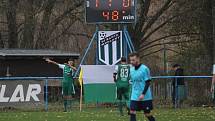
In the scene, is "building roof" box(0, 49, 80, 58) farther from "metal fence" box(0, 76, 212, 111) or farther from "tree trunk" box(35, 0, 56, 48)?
"metal fence" box(0, 76, 212, 111)

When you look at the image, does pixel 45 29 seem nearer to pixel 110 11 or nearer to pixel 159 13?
pixel 159 13

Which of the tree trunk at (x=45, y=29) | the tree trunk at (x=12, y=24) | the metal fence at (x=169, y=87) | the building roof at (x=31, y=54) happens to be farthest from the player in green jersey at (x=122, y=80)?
the tree trunk at (x=45, y=29)

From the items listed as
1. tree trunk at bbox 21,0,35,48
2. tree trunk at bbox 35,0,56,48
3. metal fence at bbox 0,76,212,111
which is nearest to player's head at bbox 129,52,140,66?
metal fence at bbox 0,76,212,111

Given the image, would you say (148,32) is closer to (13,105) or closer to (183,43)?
(183,43)

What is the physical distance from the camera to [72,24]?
40.8m

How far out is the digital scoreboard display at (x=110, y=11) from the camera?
79.8 feet

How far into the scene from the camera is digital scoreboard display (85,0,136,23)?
24.3 metres

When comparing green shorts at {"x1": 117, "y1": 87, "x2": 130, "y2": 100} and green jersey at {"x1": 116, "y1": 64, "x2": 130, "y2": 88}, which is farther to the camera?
green shorts at {"x1": 117, "y1": 87, "x2": 130, "y2": 100}

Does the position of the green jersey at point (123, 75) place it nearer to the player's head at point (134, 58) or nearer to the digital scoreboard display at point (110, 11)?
the digital scoreboard display at point (110, 11)

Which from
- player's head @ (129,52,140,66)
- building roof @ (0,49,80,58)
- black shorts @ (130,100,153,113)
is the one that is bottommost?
black shorts @ (130,100,153,113)

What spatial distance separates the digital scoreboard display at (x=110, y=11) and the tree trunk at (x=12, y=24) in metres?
12.8

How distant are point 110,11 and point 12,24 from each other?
16.7 m

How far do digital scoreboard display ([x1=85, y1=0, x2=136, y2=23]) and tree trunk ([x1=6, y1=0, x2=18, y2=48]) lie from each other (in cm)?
1275

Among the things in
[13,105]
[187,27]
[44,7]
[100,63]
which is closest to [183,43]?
[187,27]
